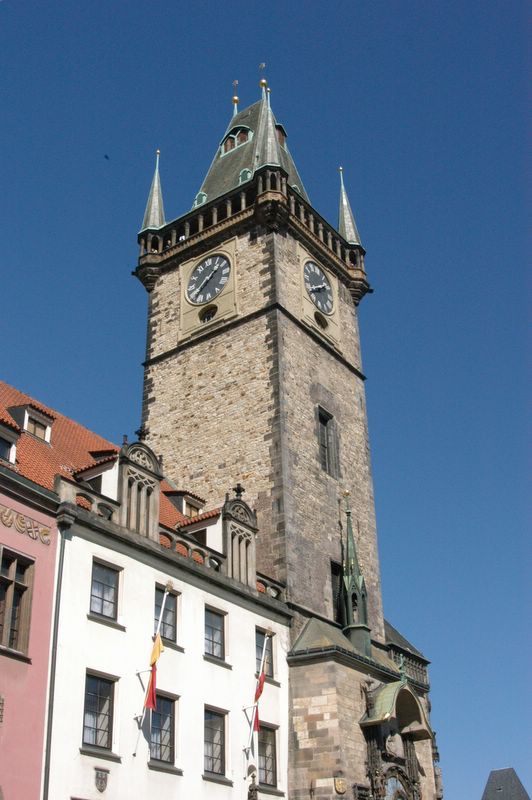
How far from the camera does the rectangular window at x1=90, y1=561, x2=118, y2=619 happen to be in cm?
1873

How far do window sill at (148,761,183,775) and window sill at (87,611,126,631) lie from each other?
101 inches

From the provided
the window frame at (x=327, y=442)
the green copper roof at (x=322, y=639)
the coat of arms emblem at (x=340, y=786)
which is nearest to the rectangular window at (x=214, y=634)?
the green copper roof at (x=322, y=639)

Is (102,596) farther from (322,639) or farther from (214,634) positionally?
(322,639)

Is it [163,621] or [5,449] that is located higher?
[5,449]

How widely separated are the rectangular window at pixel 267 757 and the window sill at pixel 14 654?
298 inches

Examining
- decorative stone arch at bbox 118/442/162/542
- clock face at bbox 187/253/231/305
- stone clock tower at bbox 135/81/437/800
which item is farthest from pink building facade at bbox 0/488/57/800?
clock face at bbox 187/253/231/305

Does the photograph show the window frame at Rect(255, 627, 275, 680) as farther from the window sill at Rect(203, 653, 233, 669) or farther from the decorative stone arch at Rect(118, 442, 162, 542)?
the decorative stone arch at Rect(118, 442, 162, 542)

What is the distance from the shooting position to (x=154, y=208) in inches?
1398

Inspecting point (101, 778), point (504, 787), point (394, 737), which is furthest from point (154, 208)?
point (504, 787)

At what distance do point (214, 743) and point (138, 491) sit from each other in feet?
18.3

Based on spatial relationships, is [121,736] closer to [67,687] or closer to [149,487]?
[67,687]

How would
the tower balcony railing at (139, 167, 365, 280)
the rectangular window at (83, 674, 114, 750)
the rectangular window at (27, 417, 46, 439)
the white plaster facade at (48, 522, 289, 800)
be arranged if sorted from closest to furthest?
the white plaster facade at (48, 522, 289, 800) < the rectangular window at (83, 674, 114, 750) < the rectangular window at (27, 417, 46, 439) < the tower balcony railing at (139, 167, 365, 280)

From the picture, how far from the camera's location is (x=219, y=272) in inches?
1238

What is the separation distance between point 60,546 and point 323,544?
1007 cm
